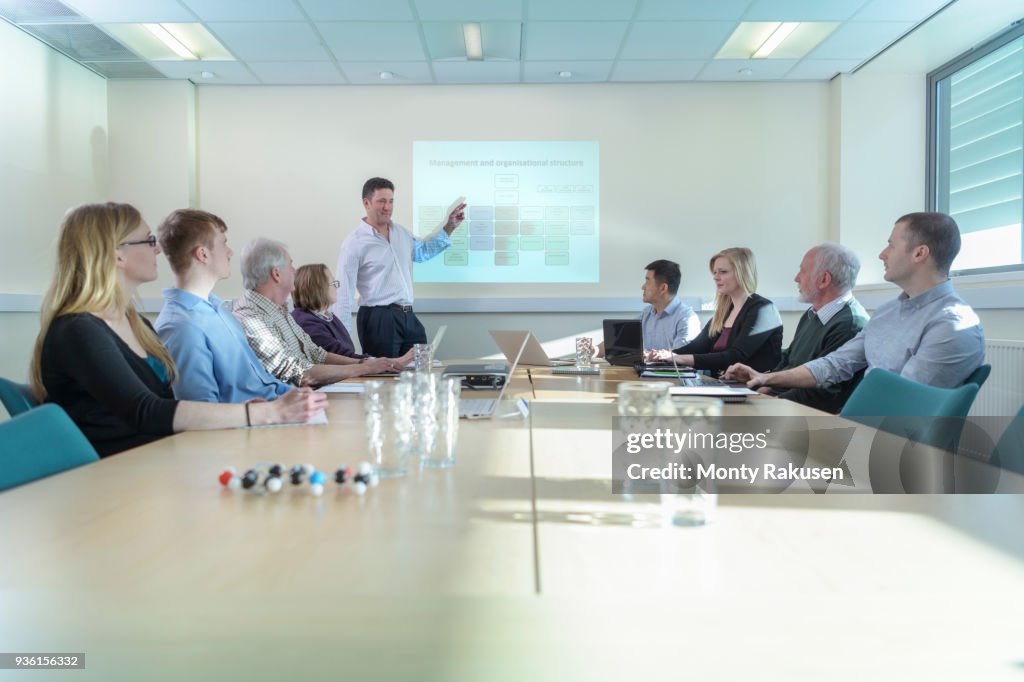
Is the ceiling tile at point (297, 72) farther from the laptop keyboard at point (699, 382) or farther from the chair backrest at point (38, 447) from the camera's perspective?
the chair backrest at point (38, 447)

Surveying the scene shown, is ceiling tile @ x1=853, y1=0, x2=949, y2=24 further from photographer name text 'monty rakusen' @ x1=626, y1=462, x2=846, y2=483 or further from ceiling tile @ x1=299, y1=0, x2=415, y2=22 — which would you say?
photographer name text 'monty rakusen' @ x1=626, y1=462, x2=846, y2=483

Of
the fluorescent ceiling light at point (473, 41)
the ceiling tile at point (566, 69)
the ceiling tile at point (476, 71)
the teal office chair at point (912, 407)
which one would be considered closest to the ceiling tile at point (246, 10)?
the fluorescent ceiling light at point (473, 41)

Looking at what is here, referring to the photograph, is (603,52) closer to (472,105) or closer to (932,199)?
(472,105)

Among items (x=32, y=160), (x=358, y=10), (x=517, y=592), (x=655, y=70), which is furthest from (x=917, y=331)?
(x=32, y=160)

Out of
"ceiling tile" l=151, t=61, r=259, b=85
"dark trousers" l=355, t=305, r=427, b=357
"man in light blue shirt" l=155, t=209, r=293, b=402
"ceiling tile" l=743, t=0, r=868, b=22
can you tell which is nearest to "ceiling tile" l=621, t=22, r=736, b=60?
"ceiling tile" l=743, t=0, r=868, b=22

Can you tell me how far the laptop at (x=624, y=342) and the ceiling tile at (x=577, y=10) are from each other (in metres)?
2.27

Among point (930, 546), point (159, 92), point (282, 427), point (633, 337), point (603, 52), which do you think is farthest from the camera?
point (159, 92)

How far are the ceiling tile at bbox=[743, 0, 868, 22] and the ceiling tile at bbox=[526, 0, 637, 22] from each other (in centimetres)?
85

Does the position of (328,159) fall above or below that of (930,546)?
above

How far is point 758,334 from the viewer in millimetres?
4023

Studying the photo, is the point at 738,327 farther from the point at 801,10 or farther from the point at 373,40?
the point at 373,40

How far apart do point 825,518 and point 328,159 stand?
6.15 meters

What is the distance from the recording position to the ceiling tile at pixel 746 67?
592 cm

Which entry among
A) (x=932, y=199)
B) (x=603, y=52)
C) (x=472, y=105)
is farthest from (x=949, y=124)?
(x=472, y=105)
